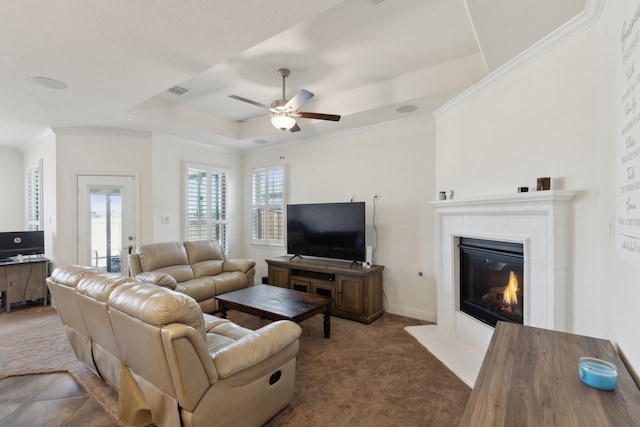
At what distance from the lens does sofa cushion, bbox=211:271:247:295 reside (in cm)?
427

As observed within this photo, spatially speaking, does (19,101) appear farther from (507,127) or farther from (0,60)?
(507,127)

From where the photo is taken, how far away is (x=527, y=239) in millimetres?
2477

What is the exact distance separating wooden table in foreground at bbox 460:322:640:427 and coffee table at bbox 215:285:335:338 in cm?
191

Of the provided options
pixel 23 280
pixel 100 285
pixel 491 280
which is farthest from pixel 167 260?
pixel 491 280

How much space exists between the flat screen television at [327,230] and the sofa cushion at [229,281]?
0.88 metres

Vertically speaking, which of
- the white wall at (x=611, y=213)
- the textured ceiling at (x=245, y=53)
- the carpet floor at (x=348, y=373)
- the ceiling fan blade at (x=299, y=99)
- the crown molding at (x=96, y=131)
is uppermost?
the textured ceiling at (x=245, y=53)

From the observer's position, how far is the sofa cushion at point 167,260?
4195 millimetres

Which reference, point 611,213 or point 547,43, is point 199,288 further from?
point 547,43

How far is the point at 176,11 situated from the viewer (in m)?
1.96

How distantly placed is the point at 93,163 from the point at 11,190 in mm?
2889

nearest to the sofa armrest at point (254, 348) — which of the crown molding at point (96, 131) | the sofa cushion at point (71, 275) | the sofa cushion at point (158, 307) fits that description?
the sofa cushion at point (158, 307)

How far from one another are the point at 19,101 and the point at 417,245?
17.0ft

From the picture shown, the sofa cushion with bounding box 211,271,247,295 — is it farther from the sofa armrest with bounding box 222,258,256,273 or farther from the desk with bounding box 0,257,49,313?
the desk with bounding box 0,257,49,313

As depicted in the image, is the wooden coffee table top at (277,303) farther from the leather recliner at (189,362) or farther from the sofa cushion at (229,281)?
the leather recliner at (189,362)
